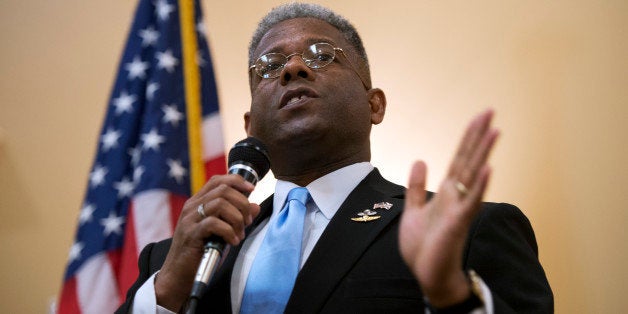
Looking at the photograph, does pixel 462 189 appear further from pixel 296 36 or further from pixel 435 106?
pixel 435 106

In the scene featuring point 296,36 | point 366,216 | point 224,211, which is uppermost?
point 296,36

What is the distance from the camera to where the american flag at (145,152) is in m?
2.21

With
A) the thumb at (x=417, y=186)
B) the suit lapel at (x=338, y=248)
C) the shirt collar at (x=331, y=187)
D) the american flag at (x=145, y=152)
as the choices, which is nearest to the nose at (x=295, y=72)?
the shirt collar at (x=331, y=187)

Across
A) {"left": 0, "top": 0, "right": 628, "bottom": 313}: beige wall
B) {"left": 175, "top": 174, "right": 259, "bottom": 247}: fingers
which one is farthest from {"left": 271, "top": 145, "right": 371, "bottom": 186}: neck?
{"left": 0, "top": 0, "right": 628, "bottom": 313}: beige wall

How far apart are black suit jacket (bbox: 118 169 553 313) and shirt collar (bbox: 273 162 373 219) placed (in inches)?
4.9

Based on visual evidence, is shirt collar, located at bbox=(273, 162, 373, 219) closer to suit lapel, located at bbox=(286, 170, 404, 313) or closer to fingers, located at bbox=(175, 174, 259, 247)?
suit lapel, located at bbox=(286, 170, 404, 313)

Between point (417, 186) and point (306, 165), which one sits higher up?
point (417, 186)

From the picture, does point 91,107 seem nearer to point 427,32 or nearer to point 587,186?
point 427,32

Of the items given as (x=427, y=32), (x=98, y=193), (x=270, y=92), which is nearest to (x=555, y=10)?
(x=427, y=32)

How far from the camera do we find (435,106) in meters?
2.83

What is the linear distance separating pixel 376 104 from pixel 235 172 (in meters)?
0.94

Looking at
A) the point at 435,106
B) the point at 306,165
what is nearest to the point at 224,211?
the point at 306,165

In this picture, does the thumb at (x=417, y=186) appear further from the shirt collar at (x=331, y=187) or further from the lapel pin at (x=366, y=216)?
the shirt collar at (x=331, y=187)

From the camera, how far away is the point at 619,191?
231 cm
